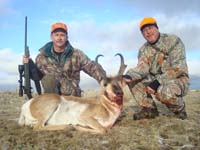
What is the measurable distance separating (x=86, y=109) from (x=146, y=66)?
2133 mm

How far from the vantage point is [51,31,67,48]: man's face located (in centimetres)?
905

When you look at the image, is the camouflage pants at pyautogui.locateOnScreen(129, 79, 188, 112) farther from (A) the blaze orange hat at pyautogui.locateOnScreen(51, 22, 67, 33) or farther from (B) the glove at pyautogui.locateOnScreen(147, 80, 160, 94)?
(A) the blaze orange hat at pyautogui.locateOnScreen(51, 22, 67, 33)

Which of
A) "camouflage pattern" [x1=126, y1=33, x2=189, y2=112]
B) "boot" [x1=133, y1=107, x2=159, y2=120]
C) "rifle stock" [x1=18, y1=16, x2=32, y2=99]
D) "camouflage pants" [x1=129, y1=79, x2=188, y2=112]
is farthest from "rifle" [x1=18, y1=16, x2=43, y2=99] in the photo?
"camouflage pants" [x1=129, y1=79, x2=188, y2=112]

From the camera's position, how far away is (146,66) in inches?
341

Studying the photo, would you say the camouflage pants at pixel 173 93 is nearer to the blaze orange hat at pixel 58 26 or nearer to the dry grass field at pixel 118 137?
the dry grass field at pixel 118 137

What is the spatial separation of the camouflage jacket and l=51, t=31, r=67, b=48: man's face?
182 centimetres

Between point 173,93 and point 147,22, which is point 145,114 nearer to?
point 173,93

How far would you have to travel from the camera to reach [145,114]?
8164 mm

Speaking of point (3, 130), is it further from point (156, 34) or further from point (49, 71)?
point (156, 34)

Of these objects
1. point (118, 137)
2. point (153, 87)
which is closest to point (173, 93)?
point (153, 87)

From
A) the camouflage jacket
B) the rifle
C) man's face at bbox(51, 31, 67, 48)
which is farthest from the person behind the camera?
man's face at bbox(51, 31, 67, 48)

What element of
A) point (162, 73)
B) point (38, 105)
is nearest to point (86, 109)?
point (38, 105)

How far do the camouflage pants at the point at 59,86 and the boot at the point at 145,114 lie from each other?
1.88m

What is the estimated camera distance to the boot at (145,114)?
26.5 feet
